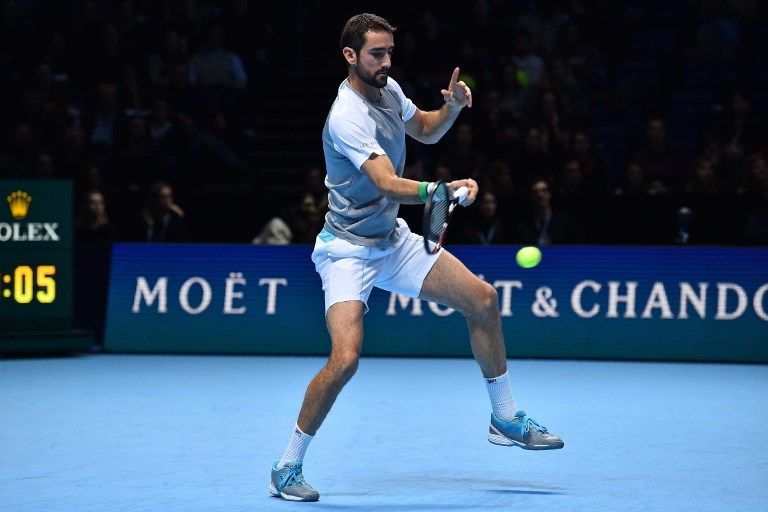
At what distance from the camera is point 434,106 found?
13.9 meters

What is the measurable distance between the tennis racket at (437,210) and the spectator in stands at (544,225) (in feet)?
19.3

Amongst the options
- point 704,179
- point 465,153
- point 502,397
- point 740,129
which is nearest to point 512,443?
point 502,397

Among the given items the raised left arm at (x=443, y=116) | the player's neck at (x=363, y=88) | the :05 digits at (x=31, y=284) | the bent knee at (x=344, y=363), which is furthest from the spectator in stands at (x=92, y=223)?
the bent knee at (x=344, y=363)

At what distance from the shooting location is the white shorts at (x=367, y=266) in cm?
556

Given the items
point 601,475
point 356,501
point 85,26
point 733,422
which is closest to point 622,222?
point 733,422

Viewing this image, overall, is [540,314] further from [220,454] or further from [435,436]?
[220,454]

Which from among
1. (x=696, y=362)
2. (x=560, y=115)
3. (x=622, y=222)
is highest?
(x=560, y=115)

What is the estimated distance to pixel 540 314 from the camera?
10.8 meters

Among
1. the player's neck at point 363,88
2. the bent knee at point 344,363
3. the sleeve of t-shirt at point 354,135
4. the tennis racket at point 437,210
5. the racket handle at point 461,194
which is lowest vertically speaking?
the bent knee at point 344,363

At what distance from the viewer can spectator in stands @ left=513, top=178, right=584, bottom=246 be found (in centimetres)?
1127

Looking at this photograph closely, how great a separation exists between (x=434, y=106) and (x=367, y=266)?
8.44m

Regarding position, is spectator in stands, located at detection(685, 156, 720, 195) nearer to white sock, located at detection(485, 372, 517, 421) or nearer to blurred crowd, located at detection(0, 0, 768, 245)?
blurred crowd, located at detection(0, 0, 768, 245)

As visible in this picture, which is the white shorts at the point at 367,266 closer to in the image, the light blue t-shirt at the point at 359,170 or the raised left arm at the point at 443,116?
the light blue t-shirt at the point at 359,170

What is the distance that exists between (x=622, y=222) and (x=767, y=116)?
3004 mm
